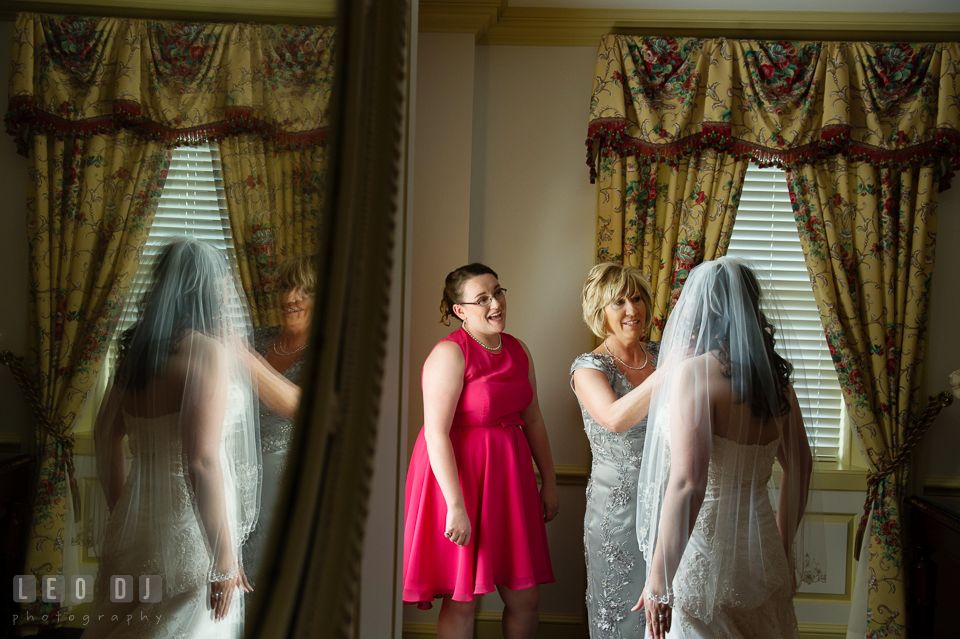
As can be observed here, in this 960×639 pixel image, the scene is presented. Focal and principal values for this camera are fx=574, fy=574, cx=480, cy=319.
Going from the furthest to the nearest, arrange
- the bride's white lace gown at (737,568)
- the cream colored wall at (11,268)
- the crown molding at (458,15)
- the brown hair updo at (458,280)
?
the crown molding at (458,15), the brown hair updo at (458,280), the bride's white lace gown at (737,568), the cream colored wall at (11,268)

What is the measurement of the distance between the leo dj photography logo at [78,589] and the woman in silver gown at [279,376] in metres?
0.05

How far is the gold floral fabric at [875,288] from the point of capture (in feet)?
8.60

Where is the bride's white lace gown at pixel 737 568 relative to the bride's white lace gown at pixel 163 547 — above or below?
below

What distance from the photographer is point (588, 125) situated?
107 inches

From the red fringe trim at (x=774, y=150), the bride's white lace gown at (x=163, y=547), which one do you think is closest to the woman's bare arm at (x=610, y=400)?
the red fringe trim at (x=774, y=150)

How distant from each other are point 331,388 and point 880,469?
3075mm

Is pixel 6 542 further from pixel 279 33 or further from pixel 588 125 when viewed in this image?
pixel 588 125

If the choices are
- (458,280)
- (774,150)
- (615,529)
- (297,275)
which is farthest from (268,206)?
(774,150)

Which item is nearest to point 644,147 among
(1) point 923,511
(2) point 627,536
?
(2) point 627,536

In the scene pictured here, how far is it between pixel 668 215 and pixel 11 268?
2.70m

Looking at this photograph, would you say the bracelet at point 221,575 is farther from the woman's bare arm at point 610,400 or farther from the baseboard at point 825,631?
the baseboard at point 825,631

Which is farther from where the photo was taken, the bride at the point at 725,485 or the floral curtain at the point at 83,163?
the bride at the point at 725,485

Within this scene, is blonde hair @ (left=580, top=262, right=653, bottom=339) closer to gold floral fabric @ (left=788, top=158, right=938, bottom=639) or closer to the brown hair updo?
the brown hair updo

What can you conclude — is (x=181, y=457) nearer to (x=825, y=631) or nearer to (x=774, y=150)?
(x=774, y=150)
